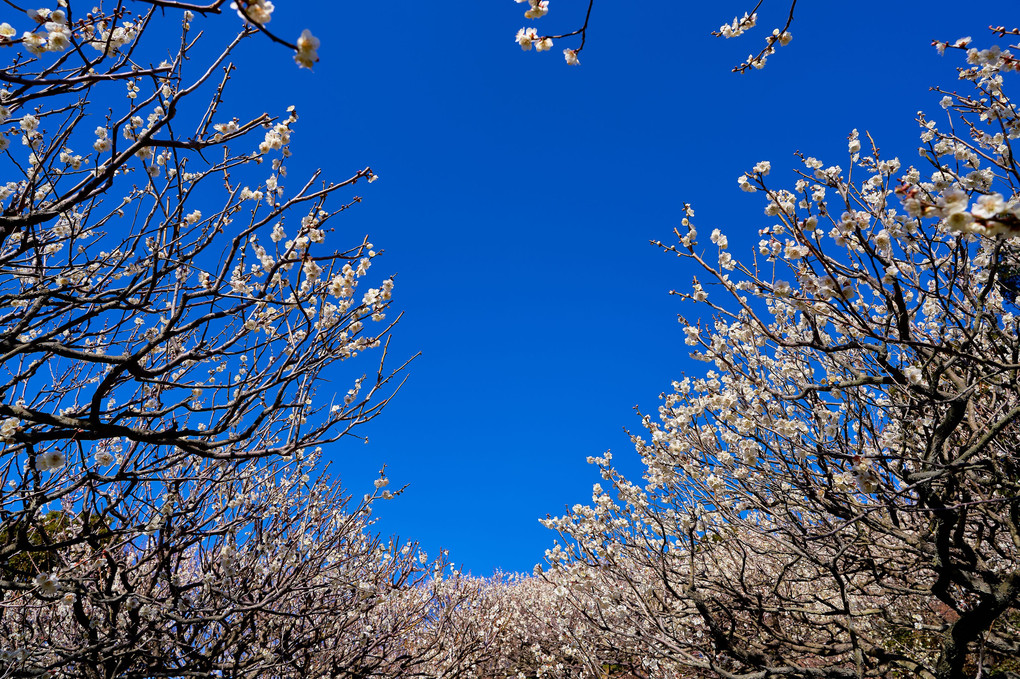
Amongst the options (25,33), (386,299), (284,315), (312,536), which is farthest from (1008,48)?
(312,536)

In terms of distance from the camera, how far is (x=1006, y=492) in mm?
4016

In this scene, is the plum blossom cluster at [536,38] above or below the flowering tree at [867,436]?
above

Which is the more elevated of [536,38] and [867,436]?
[536,38]

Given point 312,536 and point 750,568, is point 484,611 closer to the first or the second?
point 750,568

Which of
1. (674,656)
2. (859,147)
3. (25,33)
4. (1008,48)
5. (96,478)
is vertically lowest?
(674,656)

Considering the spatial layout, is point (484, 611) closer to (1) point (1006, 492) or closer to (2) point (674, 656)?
(2) point (674, 656)

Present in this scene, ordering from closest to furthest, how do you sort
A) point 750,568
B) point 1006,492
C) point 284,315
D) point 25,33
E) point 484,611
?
1. point 25,33
2. point 284,315
3. point 1006,492
4. point 750,568
5. point 484,611

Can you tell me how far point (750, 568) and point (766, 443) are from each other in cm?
536

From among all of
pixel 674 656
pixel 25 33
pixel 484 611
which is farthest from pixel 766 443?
pixel 484 611

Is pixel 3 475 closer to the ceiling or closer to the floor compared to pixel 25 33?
closer to the floor

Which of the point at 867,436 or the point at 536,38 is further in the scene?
the point at 867,436

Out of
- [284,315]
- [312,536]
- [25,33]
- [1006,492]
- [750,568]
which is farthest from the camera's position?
[750,568]

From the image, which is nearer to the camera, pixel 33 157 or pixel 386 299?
pixel 33 157

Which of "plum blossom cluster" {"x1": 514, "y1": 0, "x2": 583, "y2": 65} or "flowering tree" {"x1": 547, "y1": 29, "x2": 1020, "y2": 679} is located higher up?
"plum blossom cluster" {"x1": 514, "y1": 0, "x2": 583, "y2": 65}
